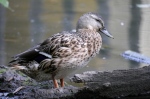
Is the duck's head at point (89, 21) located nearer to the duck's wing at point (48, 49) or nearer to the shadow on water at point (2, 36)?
the duck's wing at point (48, 49)

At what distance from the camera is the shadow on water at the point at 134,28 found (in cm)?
738

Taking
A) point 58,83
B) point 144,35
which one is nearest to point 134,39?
point 144,35

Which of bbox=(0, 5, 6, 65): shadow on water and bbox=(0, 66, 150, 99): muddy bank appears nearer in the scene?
bbox=(0, 66, 150, 99): muddy bank

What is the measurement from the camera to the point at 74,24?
8867mm

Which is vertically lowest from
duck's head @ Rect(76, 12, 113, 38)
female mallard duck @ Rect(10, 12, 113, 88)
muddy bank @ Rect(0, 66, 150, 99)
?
muddy bank @ Rect(0, 66, 150, 99)

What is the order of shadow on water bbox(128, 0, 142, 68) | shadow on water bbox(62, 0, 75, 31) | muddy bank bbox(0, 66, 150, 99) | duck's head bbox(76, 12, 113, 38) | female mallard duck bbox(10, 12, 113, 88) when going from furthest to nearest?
shadow on water bbox(62, 0, 75, 31), shadow on water bbox(128, 0, 142, 68), duck's head bbox(76, 12, 113, 38), female mallard duck bbox(10, 12, 113, 88), muddy bank bbox(0, 66, 150, 99)

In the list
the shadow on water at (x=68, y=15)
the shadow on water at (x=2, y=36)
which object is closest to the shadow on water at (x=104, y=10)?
the shadow on water at (x=68, y=15)

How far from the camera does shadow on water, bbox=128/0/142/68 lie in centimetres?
738

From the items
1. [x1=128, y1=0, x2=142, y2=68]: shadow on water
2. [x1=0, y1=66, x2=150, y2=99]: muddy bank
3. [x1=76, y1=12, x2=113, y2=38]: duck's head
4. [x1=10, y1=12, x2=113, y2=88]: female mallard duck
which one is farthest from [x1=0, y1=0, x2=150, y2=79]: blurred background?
[x1=10, y1=12, x2=113, y2=88]: female mallard duck

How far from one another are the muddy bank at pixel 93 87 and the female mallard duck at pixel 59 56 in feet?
0.55

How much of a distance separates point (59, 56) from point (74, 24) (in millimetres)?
4349

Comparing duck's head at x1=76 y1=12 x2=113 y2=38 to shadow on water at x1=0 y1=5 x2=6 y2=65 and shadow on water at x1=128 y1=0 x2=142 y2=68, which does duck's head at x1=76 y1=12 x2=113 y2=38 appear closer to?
shadow on water at x1=128 y1=0 x2=142 y2=68

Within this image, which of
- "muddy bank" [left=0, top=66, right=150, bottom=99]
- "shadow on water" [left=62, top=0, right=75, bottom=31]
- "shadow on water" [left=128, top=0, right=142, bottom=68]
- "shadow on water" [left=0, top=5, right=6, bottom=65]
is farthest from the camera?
"shadow on water" [left=62, top=0, right=75, bottom=31]

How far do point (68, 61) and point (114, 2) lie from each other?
6725 millimetres
